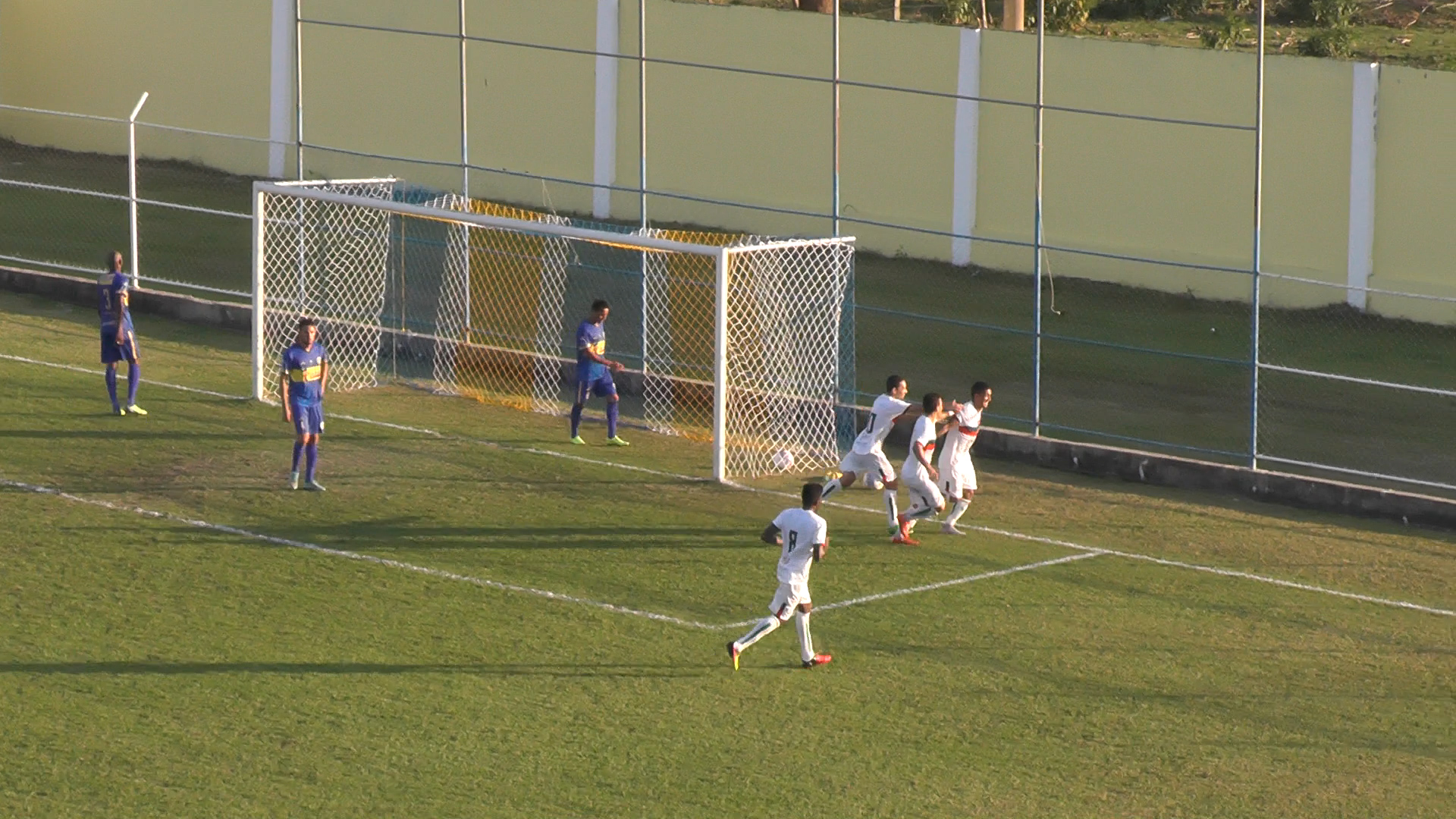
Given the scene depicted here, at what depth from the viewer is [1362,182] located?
25797mm

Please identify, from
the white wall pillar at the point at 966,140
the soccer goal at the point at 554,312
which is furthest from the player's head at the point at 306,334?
the white wall pillar at the point at 966,140

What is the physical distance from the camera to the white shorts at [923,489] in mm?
16656

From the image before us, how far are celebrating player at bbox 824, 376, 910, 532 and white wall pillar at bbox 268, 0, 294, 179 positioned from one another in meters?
18.6

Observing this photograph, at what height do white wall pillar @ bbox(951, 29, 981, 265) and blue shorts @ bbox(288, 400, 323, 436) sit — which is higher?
white wall pillar @ bbox(951, 29, 981, 265)

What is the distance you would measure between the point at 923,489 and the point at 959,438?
2.18ft

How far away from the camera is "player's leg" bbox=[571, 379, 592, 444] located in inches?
762

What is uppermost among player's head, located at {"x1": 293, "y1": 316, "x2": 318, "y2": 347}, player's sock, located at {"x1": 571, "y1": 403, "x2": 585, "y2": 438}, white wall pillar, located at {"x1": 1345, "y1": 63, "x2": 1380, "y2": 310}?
white wall pillar, located at {"x1": 1345, "y1": 63, "x2": 1380, "y2": 310}

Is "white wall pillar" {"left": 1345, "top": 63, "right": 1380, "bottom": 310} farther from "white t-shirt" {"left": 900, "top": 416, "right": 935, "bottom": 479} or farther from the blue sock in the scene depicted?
the blue sock

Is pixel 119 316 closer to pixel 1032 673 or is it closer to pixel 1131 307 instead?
pixel 1032 673

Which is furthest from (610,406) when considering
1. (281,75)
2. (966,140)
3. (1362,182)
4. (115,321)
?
(281,75)

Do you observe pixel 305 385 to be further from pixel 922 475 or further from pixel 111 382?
pixel 922 475

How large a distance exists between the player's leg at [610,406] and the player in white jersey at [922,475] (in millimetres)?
3773

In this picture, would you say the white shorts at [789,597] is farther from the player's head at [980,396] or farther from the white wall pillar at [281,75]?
the white wall pillar at [281,75]

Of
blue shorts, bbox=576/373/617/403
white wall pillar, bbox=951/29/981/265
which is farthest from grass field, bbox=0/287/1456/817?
white wall pillar, bbox=951/29/981/265
